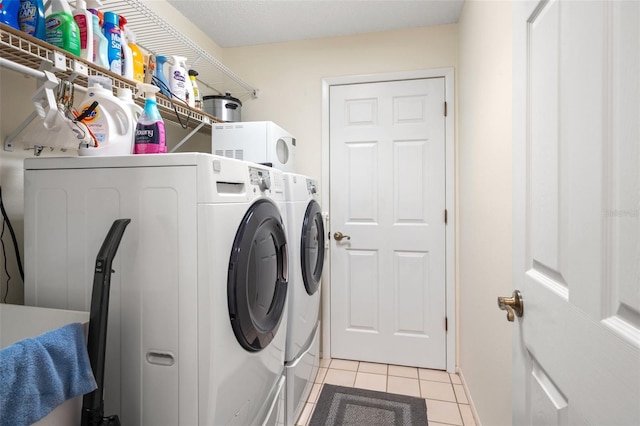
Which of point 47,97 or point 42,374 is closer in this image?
point 42,374

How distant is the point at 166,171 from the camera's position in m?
0.91

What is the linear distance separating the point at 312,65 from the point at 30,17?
1.84m

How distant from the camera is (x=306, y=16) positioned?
2195mm

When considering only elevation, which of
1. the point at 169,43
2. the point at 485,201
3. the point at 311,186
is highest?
the point at 169,43

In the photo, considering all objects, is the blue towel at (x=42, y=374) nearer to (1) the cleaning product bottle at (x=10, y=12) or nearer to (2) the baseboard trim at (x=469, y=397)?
(1) the cleaning product bottle at (x=10, y=12)

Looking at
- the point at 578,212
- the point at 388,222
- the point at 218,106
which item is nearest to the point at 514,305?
the point at 578,212

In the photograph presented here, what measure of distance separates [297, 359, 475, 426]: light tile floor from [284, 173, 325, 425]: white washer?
23 centimetres

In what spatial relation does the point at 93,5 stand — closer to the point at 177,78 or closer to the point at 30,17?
the point at 30,17

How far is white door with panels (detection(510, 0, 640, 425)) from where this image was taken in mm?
421

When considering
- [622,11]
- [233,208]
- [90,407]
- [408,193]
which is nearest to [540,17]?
[622,11]

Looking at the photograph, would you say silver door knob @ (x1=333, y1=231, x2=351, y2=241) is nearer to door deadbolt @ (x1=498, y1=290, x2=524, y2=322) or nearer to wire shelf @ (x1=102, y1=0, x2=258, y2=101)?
wire shelf @ (x1=102, y1=0, x2=258, y2=101)

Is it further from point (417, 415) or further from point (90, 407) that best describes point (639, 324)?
point (417, 415)

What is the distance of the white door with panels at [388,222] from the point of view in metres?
2.36

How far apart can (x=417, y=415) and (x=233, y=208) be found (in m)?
1.68
